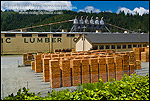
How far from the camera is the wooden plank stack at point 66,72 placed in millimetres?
14061

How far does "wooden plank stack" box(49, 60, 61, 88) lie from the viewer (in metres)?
13.7

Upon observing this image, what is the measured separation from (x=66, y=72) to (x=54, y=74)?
104 centimetres

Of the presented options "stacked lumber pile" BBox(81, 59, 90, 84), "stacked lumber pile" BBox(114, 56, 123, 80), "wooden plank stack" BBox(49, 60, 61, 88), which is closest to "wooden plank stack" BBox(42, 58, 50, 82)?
"wooden plank stack" BBox(49, 60, 61, 88)

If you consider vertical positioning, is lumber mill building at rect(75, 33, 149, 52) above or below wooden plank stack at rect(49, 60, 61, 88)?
above

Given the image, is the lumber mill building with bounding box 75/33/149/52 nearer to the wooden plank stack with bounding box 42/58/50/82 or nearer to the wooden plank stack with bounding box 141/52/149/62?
the wooden plank stack with bounding box 141/52/149/62

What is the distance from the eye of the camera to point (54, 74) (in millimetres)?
13734

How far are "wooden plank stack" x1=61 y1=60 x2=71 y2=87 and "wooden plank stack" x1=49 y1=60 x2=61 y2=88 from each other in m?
0.45

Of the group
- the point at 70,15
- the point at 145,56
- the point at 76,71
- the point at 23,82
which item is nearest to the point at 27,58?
the point at 23,82

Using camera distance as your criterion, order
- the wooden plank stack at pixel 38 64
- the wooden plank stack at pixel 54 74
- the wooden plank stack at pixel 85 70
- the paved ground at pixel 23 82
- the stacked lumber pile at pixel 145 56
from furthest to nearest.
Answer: the stacked lumber pile at pixel 145 56, the wooden plank stack at pixel 38 64, the wooden plank stack at pixel 85 70, the wooden plank stack at pixel 54 74, the paved ground at pixel 23 82

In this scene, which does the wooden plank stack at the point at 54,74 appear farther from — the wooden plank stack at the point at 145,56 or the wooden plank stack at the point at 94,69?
the wooden plank stack at the point at 145,56

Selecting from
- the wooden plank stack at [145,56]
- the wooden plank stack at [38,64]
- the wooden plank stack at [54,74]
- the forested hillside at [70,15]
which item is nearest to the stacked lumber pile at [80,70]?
the wooden plank stack at [54,74]

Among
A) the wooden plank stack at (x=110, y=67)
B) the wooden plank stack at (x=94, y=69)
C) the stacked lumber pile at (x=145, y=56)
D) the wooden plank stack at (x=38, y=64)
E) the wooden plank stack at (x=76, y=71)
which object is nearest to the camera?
the wooden plank stack at (x=76, y=71)

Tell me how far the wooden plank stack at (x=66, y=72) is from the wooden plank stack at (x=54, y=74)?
17.6 inches

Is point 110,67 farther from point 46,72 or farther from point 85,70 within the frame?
point 46,72
